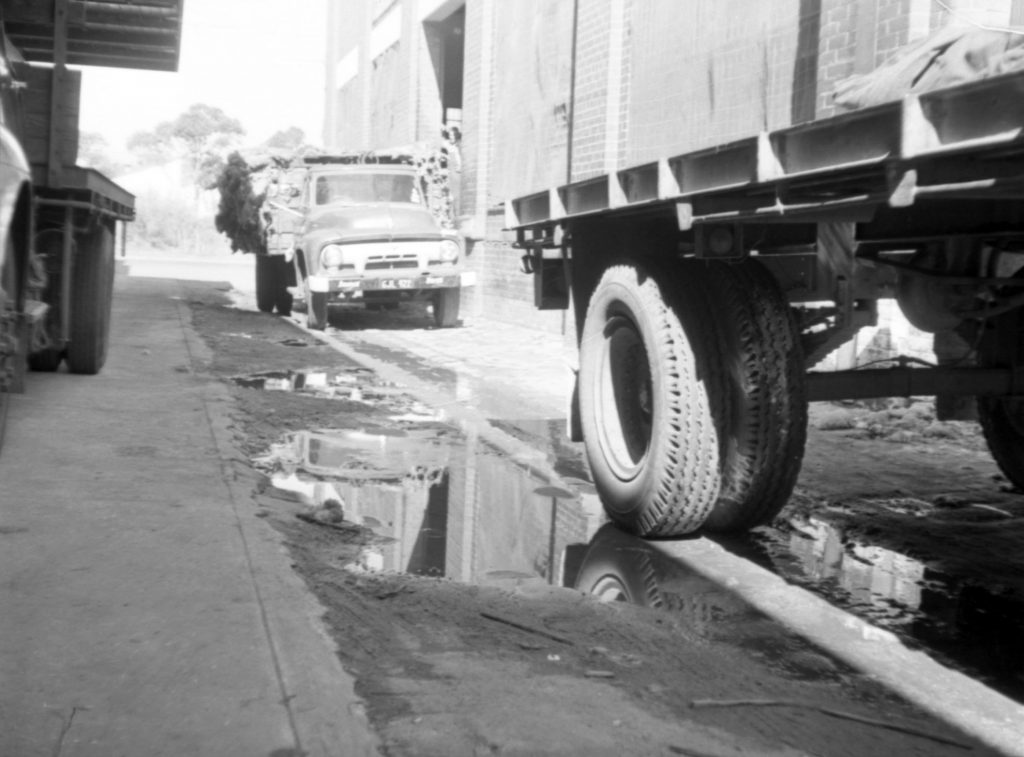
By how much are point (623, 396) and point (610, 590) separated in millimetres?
1350

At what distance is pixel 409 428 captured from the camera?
8.70 m

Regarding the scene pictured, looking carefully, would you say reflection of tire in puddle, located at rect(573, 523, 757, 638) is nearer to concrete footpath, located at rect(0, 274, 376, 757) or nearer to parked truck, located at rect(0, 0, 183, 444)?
concrete footpath, located at rect(0, 274, 376, 757)

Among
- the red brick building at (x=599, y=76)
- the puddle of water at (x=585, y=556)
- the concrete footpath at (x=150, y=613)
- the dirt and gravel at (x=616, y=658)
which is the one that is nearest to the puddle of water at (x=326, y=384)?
the puddle of water at (x=585, y=556)

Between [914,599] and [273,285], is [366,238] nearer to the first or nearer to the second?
[273,285]

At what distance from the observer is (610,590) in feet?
16.3

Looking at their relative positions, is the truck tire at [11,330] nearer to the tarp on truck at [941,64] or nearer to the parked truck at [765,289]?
the parked truck at [765,289]

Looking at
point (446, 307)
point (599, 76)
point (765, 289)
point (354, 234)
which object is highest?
point (599, 76)

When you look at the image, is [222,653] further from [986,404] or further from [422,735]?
[986,404]

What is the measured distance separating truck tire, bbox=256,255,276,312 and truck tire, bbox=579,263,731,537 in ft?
45.6

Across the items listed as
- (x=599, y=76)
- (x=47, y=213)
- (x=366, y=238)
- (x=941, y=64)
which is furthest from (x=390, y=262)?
(x=941, y=64)

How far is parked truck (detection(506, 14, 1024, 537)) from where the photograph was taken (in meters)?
4.18

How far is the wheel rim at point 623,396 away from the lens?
598 centimetres

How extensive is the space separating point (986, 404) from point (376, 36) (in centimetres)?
2657

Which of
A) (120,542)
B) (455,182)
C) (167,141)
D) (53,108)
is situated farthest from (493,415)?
(167,141)
